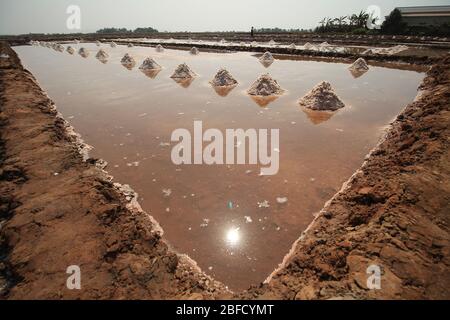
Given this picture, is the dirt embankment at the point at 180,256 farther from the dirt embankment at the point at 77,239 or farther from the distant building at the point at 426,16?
the distant building at the point at 426,16

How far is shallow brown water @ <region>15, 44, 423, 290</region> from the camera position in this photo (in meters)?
3.77

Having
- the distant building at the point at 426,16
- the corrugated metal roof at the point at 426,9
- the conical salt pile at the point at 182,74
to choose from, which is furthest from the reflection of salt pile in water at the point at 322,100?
the corrugated metal roof at the point at 426,9

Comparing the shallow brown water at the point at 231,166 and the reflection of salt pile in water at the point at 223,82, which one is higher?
the reflection of salt pile in water at the point at 223,82

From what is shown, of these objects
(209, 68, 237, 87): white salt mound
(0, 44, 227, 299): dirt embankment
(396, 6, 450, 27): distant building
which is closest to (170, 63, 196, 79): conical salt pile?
(209, 68, 237, 87): white salt mound

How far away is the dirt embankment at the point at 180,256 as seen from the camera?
2602 millimetres

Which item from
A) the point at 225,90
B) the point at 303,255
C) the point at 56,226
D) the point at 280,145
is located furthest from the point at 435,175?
the point at 225,90

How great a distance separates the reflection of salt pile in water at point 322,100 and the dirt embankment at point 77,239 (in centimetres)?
654

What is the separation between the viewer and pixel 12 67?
13.8 meters

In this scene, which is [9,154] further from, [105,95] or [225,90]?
[225,90]

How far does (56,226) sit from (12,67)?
14.6 metres

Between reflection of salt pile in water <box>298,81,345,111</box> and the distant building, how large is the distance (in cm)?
3203

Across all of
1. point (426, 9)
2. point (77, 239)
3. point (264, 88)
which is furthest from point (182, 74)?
point (426, 9)

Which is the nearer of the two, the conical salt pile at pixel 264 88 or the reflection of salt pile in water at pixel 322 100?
the reflection of salt pile in water at pixel 322 100

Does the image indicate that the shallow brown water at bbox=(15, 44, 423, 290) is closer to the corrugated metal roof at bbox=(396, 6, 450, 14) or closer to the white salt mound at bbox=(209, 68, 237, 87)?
the white salt mound at bbox=(209, 68, 237, 87)
